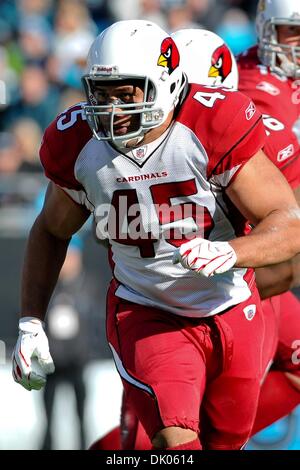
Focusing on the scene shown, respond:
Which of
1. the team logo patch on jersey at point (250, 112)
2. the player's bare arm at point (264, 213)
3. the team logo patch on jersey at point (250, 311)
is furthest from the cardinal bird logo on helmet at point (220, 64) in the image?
the team logo patch on jersey at point (250, 311)

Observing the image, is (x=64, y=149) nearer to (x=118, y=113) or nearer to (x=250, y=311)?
(x=118, y=113)

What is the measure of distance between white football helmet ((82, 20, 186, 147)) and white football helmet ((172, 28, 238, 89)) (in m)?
0.61

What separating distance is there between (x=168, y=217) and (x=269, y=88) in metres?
1.10

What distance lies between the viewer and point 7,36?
8.88m

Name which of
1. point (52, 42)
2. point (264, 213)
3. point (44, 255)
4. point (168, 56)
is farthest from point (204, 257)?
point (52, 42)

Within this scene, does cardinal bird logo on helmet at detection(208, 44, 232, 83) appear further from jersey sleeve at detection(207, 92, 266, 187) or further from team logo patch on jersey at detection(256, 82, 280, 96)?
jersey sleeve at detection(207, 92, 266, 187)

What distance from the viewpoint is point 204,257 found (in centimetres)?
314

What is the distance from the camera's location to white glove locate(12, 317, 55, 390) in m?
3.83

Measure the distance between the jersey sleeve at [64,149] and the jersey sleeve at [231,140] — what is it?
47 centimetres

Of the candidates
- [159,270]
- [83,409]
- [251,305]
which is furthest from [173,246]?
[83,409]

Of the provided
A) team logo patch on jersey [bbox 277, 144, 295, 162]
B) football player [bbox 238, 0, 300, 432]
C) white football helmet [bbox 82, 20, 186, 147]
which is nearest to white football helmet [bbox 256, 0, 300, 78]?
football player [bbox 238, 0, 300, 432]

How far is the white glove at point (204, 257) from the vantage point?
314 centimetres

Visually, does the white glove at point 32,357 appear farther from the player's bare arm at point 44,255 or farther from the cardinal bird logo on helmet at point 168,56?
the cardinal bird logo on helmet at point 168,56
